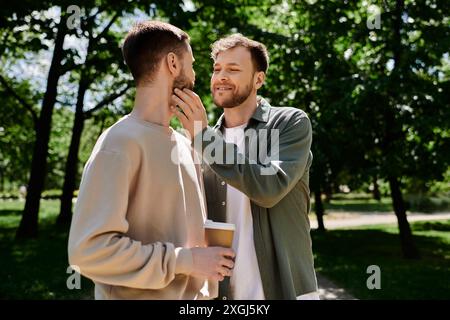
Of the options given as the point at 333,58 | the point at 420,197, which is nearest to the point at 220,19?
the point at 333,58

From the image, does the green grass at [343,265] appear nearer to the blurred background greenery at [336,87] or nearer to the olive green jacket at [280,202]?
the blurred background greenery at [336,87]

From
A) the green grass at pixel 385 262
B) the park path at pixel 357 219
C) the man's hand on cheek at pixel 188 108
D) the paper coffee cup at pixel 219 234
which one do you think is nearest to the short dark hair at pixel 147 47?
the man's hand on cheek at pixel 188 108

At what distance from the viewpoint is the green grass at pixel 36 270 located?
28.1 feet

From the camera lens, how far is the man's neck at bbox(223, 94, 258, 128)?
318cm

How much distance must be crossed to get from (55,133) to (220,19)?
13.0 meters

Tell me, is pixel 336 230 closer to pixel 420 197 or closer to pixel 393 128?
pixel 393 128

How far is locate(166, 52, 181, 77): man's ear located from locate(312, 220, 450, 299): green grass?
7667 millimetres

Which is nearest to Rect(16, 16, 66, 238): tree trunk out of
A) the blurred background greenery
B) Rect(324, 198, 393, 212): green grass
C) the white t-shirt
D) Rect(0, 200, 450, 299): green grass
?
the blurred background greenery

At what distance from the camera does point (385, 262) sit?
1285 cm

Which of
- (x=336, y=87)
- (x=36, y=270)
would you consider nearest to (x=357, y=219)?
(x=336, y=87)

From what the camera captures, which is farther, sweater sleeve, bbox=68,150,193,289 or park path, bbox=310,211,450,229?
park path, bbox=310,211,450,229

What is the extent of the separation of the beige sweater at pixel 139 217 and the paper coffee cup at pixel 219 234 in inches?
3.6

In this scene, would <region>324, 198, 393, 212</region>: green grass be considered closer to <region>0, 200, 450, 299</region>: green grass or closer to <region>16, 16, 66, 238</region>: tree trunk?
<region>0, 200, 450, 299</region>: green grass

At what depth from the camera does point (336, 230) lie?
20938 millimetres
